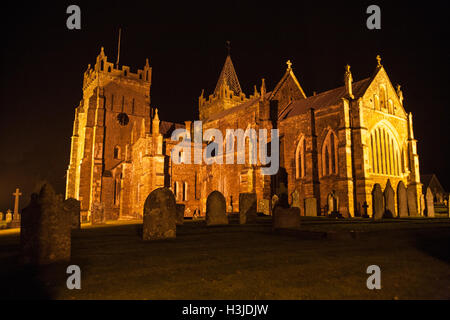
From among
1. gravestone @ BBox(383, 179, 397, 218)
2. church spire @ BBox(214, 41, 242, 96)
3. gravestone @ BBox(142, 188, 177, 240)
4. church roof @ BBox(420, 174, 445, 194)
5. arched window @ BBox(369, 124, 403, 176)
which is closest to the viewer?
gravestone @ BBox(142, 188, 177, 240)

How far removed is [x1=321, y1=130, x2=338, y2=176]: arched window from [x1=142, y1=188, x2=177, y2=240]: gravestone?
18.1m

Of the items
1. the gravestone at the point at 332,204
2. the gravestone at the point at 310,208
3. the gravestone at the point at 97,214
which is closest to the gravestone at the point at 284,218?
the gravestone at the point at 332,204

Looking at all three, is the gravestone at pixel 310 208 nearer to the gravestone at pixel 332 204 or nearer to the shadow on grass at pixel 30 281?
the gravestone at pixel 332 204

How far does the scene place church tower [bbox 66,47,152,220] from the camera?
34.5m

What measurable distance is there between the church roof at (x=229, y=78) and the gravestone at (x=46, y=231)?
136 feet

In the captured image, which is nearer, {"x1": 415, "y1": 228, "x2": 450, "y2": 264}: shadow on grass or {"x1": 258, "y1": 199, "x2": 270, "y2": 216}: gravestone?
{"x1": 415, "y1": 228, "x2": 450, "y2": 264}: shadow on grass

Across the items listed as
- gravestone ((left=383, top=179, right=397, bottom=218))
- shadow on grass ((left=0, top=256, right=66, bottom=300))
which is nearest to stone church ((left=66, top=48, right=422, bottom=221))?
gravestone ((left=383, top=179, right=397, bottom=218))

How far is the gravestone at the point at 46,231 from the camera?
5520mm

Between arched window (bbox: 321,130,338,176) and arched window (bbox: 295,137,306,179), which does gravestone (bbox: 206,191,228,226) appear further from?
arched window (bbox: 295,137,306,179)

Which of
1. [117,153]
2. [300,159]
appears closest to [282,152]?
[300,159]

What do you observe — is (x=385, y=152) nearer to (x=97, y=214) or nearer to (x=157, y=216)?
(x=157, y=216)

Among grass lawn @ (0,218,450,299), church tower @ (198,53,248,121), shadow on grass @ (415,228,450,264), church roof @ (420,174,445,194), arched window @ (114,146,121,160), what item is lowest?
shadow on grass @ (415,228,450,264)

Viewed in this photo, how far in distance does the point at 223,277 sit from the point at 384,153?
2382 cm
